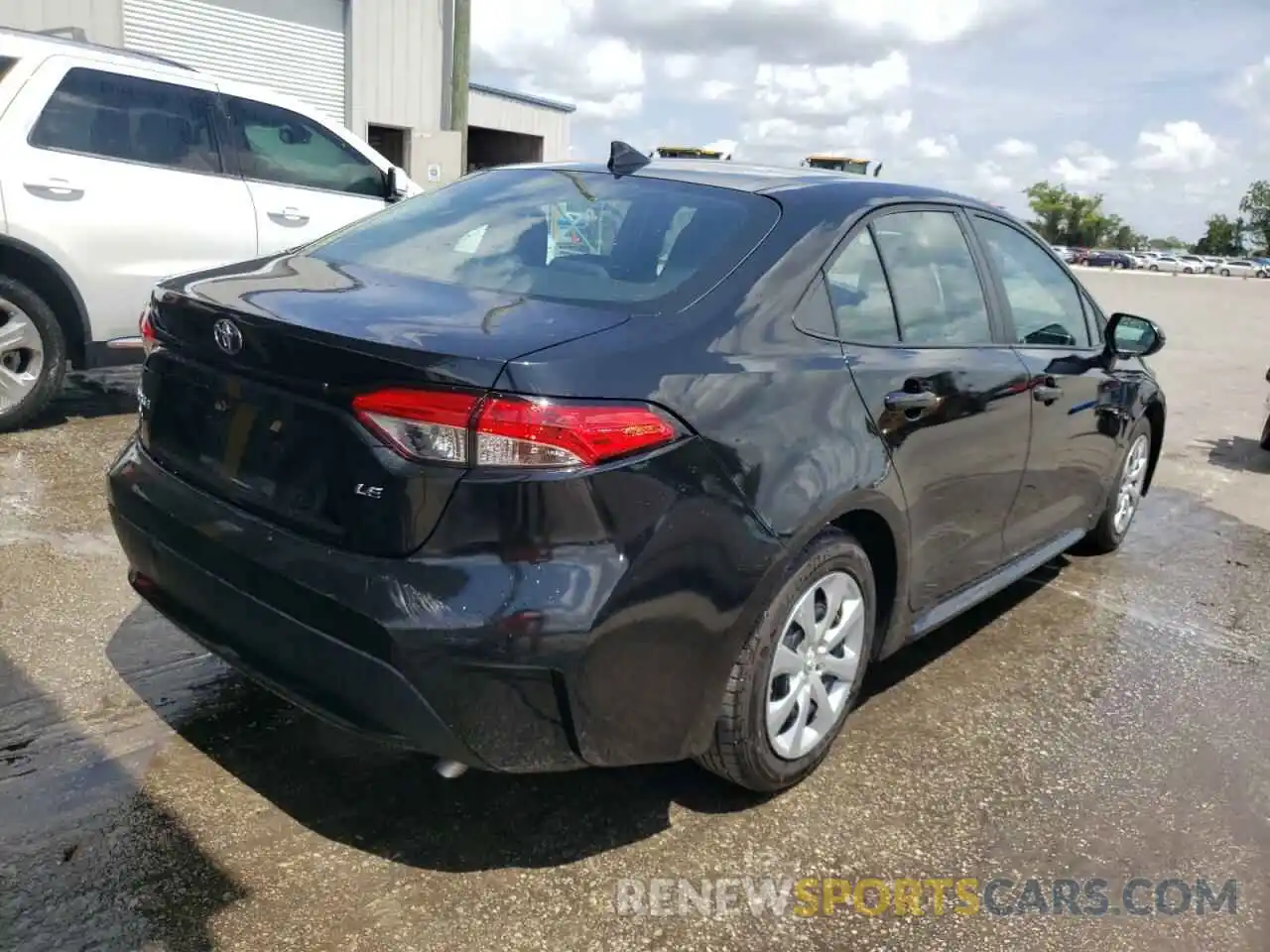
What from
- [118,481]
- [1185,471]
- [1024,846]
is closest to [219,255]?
[118,481]

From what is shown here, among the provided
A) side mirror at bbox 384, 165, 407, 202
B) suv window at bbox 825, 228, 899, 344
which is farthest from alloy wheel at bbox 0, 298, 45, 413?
suv window at bbox 825, 228, 899, 344

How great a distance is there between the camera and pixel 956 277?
11.5 ft

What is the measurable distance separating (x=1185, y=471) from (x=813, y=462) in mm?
5649

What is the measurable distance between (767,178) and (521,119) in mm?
23942

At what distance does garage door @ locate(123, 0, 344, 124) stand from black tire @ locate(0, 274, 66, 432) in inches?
362

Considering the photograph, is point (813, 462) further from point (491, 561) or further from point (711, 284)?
point (491, 561)

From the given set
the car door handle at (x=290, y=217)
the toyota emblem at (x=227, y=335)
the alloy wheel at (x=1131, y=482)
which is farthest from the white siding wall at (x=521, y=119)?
the toyota emblem at (x=227, y=335)

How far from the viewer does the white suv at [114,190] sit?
5277 millimetres

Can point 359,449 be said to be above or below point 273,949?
above

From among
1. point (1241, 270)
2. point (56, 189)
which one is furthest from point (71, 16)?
point (1241, 270)

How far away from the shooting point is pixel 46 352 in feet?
17.8

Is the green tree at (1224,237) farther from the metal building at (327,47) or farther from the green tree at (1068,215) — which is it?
A: the metal building at (327,47)

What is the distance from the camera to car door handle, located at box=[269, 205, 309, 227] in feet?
20.6

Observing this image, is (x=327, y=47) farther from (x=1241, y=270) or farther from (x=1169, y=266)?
(x=1241, y=270)
